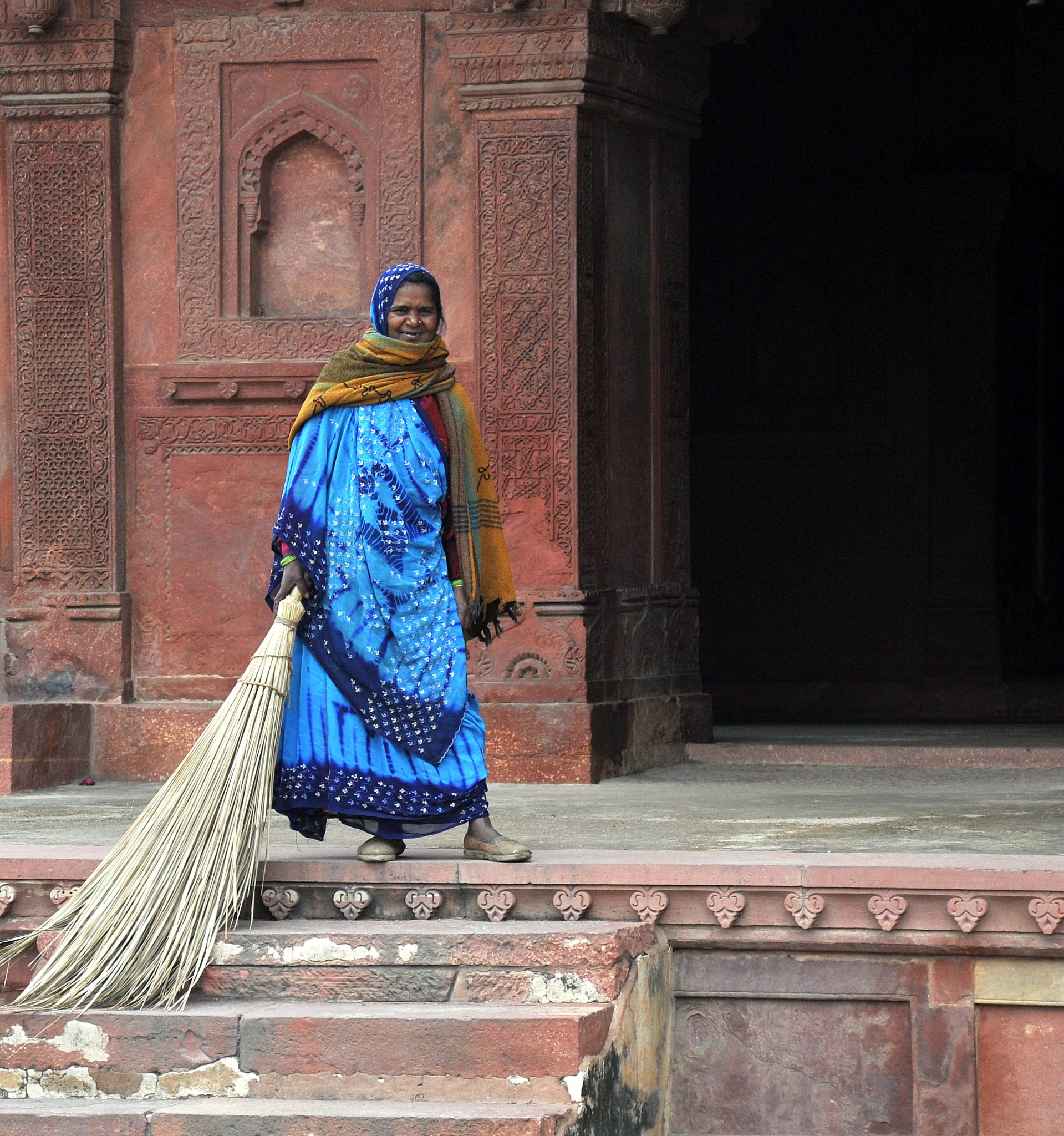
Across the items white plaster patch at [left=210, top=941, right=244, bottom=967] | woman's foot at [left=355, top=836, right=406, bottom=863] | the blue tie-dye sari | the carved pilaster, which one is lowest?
white plaster patch at [left=210, top=941, right=244, bottom=967]

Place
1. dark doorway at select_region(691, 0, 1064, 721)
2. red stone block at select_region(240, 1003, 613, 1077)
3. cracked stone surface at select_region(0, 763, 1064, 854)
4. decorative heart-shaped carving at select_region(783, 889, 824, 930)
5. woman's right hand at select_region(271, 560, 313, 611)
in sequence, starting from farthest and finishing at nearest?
dark doorway at select_region(691, 0, 1064, 721), cracked stone surface at select_region(0, 763, 1064, 854), woman's right hand at select_region(271, 560, 313, 611), decorative heart-shaped carving at select_region(783, 889, 824, 930), red stone block at select_region(240, 1003, 613, 1077)

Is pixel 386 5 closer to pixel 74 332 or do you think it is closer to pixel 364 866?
pixel 74 332

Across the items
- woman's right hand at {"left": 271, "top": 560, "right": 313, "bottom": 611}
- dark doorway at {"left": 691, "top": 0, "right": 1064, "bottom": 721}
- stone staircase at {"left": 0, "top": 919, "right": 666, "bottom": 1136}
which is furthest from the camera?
dark doorway at {"left": 691, "top": 0, "right": 1064, "bottom": 721}

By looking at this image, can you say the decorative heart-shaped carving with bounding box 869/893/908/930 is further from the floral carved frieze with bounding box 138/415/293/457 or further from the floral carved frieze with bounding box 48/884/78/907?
the floral carved frieze with bounding box 138/415/293/457

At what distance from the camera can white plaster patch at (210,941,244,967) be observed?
16.1 ft

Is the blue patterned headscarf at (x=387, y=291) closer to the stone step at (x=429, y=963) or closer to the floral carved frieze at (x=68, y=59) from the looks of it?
the stone step at (x=429, y=963)

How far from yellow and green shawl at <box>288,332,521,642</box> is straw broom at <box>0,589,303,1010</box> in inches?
23.1

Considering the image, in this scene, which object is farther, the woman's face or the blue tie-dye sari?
the woman's face

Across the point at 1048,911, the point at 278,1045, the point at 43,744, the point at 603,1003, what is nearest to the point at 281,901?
the point at 278,1045

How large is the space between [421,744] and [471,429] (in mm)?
849

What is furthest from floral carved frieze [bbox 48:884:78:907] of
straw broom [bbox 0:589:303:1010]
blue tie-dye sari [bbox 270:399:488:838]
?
blue tie-dye sari [bbox 270:399:488:838]

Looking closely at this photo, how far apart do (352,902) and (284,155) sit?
13.7 feet

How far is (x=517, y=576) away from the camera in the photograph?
8.02m

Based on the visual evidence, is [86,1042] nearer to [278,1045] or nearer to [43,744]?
[278,1045]
